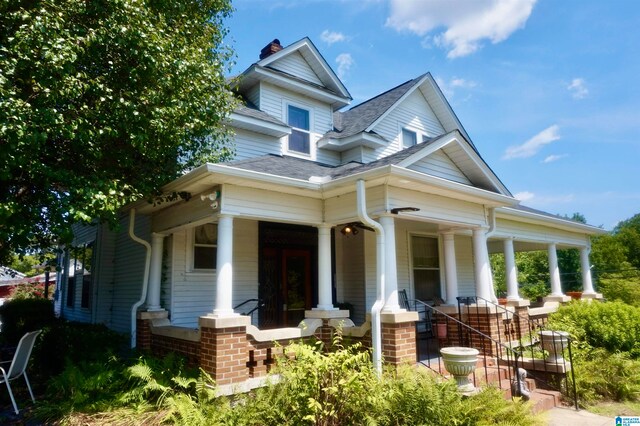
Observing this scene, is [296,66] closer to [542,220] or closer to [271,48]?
[271,48]

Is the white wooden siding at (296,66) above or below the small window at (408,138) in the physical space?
above

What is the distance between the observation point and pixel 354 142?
11.4 meters

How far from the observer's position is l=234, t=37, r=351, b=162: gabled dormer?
11078 mm

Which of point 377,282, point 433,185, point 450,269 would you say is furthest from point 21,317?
point 433,185

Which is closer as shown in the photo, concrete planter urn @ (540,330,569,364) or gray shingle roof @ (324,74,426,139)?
concrete planter urn @ (540,330,569,364)

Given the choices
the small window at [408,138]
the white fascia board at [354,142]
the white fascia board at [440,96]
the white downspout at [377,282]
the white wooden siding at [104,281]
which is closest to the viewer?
the white downspout at [377,282]

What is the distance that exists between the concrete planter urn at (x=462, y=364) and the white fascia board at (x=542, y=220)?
5558 millimetres

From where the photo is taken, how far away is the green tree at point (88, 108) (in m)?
5.11

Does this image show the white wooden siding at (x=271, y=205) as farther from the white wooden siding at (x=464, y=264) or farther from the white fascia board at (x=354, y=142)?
the white wooden siding at (x=464, y=264)

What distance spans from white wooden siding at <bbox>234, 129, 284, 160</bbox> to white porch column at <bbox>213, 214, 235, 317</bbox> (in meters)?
3.91

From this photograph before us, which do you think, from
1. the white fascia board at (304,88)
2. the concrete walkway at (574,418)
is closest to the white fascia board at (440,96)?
the white fascia board at (304,88)

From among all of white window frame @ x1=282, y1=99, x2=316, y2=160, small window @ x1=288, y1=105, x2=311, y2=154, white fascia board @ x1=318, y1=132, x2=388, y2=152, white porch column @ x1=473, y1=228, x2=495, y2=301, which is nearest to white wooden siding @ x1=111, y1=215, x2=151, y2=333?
white window frame @ x1=282, y1=99, x2=316, y2=160

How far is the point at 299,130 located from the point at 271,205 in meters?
4.95

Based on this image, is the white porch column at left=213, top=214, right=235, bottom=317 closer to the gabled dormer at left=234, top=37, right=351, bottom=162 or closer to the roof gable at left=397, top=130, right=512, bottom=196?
the roof gable at left=397, top=130, right=512, bottom=196
